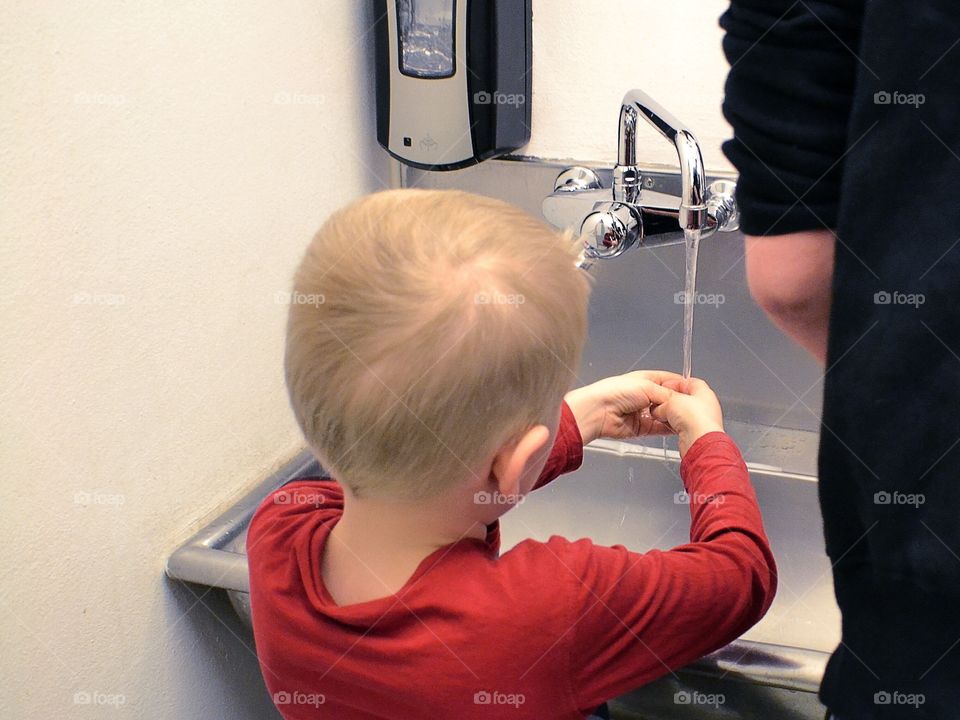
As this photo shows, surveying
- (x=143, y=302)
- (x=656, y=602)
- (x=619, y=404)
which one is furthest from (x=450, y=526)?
(x=143, y=302)

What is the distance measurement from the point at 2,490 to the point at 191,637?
1.01 feet

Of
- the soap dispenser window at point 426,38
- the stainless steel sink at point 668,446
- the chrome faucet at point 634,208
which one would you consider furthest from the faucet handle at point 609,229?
the soap dispenser window at point 426,38

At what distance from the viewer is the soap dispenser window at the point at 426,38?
1032 mm

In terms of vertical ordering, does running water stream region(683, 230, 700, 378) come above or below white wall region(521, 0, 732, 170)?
below

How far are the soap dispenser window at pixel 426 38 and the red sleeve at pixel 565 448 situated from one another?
1.54ft

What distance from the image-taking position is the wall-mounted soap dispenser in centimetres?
101

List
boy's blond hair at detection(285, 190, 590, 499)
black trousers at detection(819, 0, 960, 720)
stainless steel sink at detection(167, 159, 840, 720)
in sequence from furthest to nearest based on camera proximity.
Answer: stainless steel sink at detection(167, 159, 840, 720) → boy's blond hair at detection(285, 190, 590, 499) → black trousers at detection(819, 0, 960, 720)

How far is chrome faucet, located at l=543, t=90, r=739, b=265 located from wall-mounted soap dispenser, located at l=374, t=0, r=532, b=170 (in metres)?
0.13

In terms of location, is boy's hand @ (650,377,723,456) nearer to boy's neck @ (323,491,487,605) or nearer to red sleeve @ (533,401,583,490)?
red sleeve @ (533,401,583,490)

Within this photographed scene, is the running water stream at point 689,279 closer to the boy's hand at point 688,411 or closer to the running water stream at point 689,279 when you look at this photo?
the running water stream at point 689,279

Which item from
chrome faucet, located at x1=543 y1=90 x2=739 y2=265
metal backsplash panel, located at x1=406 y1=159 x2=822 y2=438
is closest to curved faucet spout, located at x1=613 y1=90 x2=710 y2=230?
chrome faucet, located at x1=543 y1=90 x2=739 y2=265

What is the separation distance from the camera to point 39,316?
0.75 meters

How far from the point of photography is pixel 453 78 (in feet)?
3.42

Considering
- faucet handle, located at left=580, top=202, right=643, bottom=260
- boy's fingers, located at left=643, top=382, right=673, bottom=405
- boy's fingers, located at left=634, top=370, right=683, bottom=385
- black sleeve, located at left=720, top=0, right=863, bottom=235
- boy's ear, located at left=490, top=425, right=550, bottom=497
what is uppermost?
black sleeve, located at left=720, top=0, right=863, bottom=235
